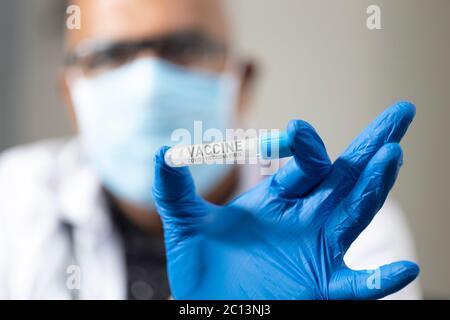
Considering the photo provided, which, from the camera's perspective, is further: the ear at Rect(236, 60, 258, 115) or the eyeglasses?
the ear at Rect(236, 60, 258, 115)

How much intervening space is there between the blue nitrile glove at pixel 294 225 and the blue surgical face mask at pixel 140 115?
41cm

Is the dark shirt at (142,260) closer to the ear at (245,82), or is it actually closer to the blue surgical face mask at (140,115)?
the blue surgical face mask at (140,115)

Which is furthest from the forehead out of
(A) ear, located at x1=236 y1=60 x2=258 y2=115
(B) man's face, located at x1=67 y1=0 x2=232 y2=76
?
(A) ear, located at x1=236 y1=60 x2=258 y2=115

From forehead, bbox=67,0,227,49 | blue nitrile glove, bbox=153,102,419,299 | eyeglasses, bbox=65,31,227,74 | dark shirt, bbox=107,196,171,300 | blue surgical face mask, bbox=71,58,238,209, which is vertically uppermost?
forehead, bbox=67,0,227,49

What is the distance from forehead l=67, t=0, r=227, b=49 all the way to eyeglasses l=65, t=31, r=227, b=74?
0.06 ft

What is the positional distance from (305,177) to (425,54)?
1.09 metres

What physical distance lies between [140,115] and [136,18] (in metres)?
0.23

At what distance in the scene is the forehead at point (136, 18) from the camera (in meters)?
1.08

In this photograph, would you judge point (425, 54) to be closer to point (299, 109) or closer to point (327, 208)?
point (299, 109)

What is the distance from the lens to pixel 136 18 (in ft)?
3.57

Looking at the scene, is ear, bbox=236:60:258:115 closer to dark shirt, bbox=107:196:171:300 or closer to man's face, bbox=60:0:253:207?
man's face, bbox=60:0:253:207

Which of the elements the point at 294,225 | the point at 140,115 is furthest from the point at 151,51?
the point at 294,225

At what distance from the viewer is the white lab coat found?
1.02 metres

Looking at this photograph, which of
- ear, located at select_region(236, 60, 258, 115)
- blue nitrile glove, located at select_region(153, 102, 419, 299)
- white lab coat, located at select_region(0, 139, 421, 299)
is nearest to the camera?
blue nitrile glove, located at select_region(153, 102, 419, 299)
